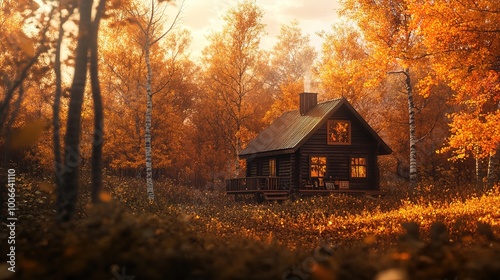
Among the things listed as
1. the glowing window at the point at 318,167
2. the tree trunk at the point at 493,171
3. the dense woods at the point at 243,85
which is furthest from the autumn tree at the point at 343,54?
the tree trunk at the point at 493,171

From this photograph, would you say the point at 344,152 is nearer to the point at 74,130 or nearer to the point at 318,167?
the point at 318,167

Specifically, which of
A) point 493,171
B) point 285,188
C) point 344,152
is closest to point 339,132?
point 344,152

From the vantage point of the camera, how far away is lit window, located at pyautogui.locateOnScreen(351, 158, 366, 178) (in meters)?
33.0

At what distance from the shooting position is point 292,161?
31516mm

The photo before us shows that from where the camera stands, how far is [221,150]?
155ft

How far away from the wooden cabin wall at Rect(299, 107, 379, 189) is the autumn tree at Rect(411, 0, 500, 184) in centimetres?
1294

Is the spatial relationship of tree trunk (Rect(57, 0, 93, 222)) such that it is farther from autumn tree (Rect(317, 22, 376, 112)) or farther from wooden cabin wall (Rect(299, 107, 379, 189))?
autumn tree (Rect(317, 22, 376, 112))

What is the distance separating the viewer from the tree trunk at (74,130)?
8.48 meters

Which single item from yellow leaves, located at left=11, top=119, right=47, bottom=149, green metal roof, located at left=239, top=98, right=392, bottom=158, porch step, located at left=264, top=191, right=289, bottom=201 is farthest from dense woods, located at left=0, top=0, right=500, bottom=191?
porch step, located at left=264, top=191, right=289, bottom=201

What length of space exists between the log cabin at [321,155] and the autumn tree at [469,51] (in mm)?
12146

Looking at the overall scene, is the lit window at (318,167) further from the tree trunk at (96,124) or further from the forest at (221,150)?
the tree trunk at (96,124)

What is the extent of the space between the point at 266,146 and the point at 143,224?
Result: 28.4m

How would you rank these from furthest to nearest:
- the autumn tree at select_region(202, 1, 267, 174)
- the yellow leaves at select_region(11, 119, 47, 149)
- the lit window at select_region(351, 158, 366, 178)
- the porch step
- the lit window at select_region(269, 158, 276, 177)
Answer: the autumn tree at select_region(202, 1, 267, 174), the lit window at select_region(269, 158, 276, 177), the lit window at select_region(351, 158, 366, 178), the porch step, the yellow leaves at select_region(11, 119, 47, 149)

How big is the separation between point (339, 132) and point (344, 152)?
162 centimetres
